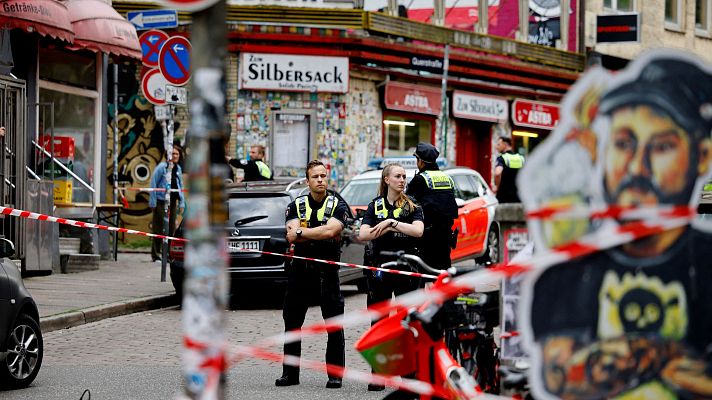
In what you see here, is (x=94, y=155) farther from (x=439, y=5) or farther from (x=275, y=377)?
(x=275, y=377)

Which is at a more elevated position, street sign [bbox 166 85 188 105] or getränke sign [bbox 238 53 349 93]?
getränke sign [bbox 238 53 349 93]

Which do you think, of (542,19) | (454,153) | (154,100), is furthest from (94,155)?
(542,19)

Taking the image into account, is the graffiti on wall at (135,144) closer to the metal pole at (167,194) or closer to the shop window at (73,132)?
the shop window at (73,132)

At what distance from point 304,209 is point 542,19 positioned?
25439 mm

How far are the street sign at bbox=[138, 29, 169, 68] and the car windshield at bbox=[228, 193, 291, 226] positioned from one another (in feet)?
9.87

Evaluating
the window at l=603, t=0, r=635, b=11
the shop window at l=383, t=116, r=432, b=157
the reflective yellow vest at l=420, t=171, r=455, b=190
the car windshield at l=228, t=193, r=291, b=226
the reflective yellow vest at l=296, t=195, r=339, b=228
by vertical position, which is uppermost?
the window at l=603, t=0, r=635, b=11

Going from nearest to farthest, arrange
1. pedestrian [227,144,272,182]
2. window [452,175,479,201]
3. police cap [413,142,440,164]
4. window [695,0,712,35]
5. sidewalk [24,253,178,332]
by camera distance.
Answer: police cap [413,142,440,164]
sidewalk [24,253,178,332]
window [452,175,479,201]
pedestrian [227,144,272,182]
window [695,0,712,35]

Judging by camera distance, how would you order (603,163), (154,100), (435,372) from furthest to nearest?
(154,100)
(435,372)
(603,163)

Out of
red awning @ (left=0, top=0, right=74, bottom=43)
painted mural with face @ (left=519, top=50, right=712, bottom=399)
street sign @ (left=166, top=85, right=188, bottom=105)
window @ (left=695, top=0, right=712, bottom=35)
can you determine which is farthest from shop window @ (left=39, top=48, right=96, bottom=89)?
window @ (left=695, top=0, right=712, bottom=35)

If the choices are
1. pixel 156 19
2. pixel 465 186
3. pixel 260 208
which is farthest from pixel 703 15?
pixel 260 208

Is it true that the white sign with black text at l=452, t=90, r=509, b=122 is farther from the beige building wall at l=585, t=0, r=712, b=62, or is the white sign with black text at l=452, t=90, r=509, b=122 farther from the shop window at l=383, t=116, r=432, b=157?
the beige building wall at l=585, t=0, r=712, b=62

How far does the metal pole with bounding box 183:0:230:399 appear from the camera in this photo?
3.49 meters

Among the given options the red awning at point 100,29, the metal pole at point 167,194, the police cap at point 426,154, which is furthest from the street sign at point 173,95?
the police cap at point 426,154

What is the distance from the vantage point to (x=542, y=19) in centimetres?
3494
